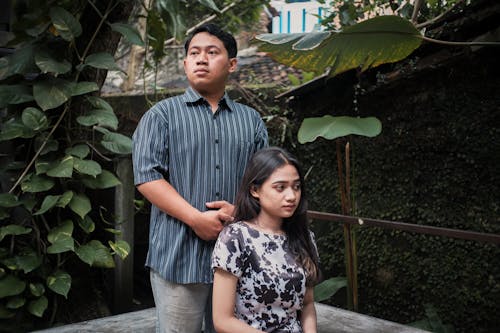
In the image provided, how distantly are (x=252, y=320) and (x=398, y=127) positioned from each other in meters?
2.66

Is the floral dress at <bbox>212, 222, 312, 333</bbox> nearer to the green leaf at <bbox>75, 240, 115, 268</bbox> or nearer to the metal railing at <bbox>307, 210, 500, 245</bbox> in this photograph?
the metal railing at <bbox>307, 210, 500, 245</bbox>

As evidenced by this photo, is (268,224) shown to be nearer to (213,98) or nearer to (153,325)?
(213,98)

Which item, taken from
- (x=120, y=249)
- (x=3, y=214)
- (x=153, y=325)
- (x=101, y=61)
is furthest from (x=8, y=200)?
(x=153, y=325)

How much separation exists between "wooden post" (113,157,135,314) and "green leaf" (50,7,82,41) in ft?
3.63

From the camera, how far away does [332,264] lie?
14.1 feet

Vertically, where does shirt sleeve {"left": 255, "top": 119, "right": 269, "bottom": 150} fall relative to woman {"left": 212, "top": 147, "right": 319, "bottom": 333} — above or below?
above

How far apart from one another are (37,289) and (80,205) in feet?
1.61

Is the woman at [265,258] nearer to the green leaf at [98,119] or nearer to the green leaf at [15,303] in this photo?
the green leaf at [98,119]

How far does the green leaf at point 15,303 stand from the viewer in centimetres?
281

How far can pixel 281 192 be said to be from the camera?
1543 millimetres

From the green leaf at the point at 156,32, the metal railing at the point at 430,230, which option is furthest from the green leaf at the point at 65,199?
the metal railing at the point at 430,230

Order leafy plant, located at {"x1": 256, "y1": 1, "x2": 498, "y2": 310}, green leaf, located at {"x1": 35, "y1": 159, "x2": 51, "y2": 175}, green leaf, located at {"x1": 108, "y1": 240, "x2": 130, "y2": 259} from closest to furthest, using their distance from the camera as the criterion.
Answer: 1. leafy plant, located at {"x1": 256, "y1": 1, "x2": 498, "y2": 310}
2. green leaf, located at {"x1": 35, "y1": 159, "x2": 51, "y2": 175}
3. green leaf, located at {"x1": 108, "y1": 240, "x2": 130, "y2": 259}

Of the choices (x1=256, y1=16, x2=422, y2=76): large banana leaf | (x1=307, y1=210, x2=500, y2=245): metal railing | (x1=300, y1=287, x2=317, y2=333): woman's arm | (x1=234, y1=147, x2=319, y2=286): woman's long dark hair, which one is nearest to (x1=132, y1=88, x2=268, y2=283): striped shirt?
(x1=234, y1=147, x2=319, y2=286): woman's long dark hair

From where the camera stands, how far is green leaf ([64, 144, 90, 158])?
2941mm
